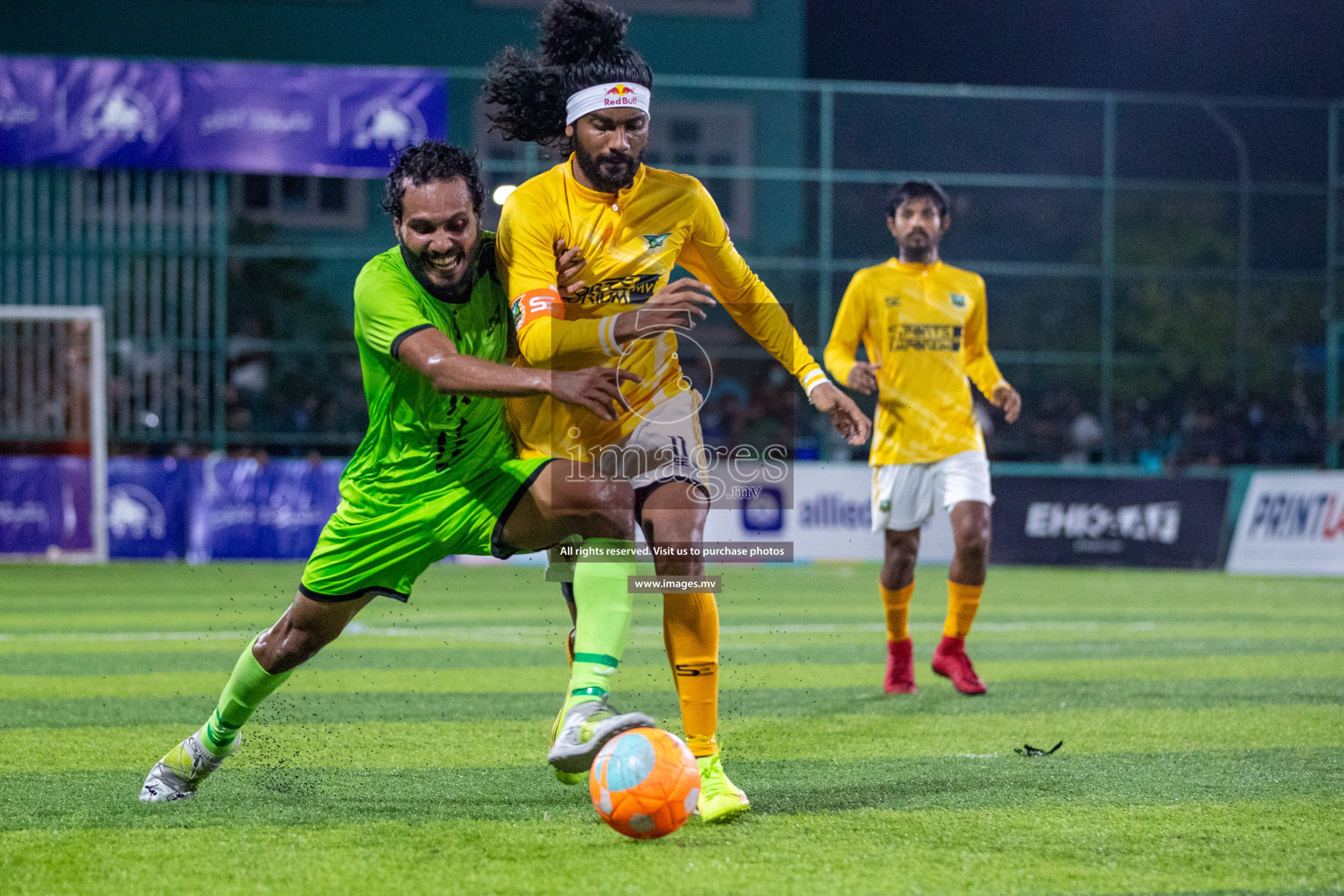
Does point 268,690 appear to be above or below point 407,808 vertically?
above

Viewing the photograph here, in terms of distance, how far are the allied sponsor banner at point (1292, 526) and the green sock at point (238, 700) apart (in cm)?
1329

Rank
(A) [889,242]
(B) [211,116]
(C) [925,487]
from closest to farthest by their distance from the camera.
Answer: (C) [925,487] < (B) [211,116] < (A) [889,242]

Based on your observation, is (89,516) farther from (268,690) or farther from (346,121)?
(268,690)

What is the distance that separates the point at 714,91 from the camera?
22344 mm

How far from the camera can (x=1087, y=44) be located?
93.9ft

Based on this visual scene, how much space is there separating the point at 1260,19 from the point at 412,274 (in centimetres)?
2636

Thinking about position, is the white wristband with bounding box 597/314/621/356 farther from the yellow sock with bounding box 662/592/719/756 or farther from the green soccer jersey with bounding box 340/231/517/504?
the yellow sock with bounding box 662/592/719/756

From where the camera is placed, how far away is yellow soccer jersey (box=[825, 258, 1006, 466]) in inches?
285

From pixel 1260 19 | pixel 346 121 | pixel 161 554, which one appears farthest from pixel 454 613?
pixel 1260 19

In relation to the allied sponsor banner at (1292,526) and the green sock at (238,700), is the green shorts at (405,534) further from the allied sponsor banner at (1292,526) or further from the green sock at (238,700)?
the allied sponsor banner at (1292,526)

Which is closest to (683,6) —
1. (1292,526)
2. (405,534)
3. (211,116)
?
(211,116)

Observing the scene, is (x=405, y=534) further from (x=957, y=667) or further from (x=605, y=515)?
(x=957, y=667)

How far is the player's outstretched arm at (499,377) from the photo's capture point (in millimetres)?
3705

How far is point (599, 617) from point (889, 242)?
23.6m
